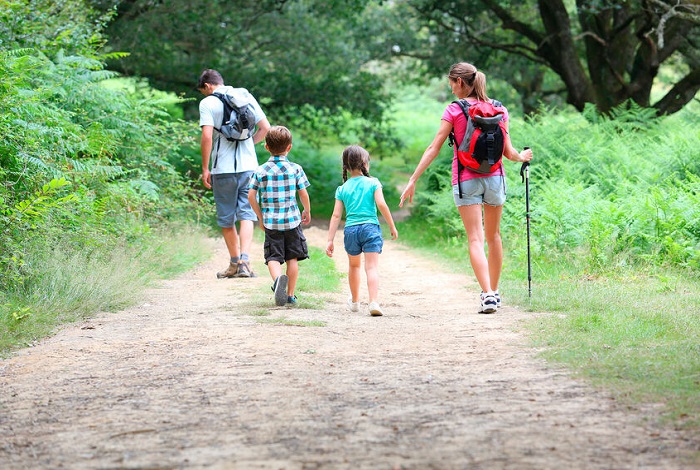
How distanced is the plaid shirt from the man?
1.89 metres

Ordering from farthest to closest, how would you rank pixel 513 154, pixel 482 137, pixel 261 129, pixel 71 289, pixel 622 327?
pixel 261 129, pixel 513 154, pixel 71 289, pixel 482 137, pixel 622 327

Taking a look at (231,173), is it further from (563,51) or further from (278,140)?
(563,51)

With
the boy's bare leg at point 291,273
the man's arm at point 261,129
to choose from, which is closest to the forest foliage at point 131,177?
the man's arm at point 261,129

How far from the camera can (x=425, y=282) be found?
1021cm

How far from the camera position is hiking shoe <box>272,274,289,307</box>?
786cm

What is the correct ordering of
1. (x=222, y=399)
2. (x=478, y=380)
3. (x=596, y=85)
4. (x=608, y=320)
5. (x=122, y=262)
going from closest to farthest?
(x=222, y=399) < (x=478, y=380) < (x=608, y=320) < (x=122, y=262) < (x=596, y=85)

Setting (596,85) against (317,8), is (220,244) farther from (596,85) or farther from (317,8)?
(596,85)

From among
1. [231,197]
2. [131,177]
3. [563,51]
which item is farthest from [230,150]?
[563,51]

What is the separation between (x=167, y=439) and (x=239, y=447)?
1.29ft

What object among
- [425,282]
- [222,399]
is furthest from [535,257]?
[222,399]

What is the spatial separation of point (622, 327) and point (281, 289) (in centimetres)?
295

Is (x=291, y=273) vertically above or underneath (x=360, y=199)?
underneath

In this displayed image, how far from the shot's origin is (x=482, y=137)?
7359mm

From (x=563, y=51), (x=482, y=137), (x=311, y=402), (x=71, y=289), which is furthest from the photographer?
(x=563, y=51)
